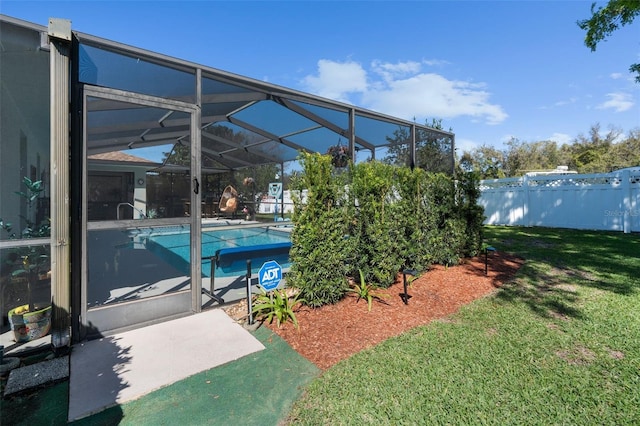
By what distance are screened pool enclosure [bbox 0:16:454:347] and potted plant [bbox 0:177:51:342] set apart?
0.05ft

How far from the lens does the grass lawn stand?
198cm

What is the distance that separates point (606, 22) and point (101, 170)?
14.8 m

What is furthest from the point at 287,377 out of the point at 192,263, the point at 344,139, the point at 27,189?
the point at 344,139

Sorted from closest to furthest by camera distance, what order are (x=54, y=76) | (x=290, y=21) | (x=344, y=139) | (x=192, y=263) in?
(x=54, y=76)
(x=192, y=263)
(x=344, y=139)
(x=290, y=21)

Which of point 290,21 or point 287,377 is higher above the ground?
point 290,21

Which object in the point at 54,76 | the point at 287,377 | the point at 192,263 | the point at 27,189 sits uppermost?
the point at 54,76

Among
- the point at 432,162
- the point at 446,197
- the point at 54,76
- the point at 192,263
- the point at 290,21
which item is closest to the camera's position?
the point at 54,76

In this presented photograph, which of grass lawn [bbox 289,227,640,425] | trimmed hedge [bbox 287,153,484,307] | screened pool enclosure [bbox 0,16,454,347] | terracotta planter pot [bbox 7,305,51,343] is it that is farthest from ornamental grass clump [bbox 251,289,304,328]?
terracotta planter pot [bbox 7,305,51,343]

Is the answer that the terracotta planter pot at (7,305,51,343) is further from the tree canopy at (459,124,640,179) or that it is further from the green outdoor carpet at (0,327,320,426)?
the tree canopy at (459,124,640,179)

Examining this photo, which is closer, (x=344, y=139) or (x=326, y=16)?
(x=344, y=139)

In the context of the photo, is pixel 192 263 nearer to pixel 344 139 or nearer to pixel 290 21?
pixel 344 139

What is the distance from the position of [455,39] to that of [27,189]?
10.4m

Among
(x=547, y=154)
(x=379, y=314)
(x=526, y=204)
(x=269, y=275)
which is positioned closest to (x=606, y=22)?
(x=526, y=204)

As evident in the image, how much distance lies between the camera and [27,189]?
3711mm
